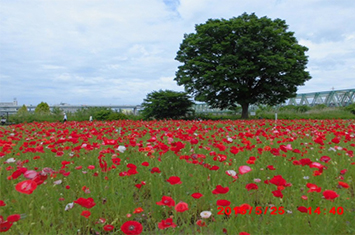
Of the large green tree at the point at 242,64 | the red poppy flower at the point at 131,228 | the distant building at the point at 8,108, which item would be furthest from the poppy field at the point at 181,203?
the distant building at the point at 8,108

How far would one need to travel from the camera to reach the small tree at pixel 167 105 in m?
20.1

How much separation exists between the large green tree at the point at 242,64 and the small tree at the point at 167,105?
1.21m

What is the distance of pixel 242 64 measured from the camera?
755 inches

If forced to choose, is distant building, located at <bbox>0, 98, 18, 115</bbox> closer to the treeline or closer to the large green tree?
the treeline

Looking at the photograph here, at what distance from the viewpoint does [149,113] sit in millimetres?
20344

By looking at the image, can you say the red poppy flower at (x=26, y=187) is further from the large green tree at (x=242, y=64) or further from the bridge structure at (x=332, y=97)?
the bridge structure at (x=332, y=97)

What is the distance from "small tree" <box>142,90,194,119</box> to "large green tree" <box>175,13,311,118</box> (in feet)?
3.95

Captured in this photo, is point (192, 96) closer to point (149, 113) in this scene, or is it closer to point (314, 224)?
point (149, 113)

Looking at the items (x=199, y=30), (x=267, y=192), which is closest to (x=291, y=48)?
(x=199, y=30)

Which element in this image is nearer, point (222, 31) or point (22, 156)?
point (22, 156)

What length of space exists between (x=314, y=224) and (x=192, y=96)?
65.7 feet

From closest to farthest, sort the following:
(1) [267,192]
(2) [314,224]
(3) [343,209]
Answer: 1. (2) [314,224]
2. (3) [343,209]
3. (1) [267,192]

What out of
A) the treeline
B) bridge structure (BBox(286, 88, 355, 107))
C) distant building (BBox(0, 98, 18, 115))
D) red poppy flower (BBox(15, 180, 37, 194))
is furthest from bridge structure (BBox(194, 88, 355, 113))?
red poppy flower (BBox(15, 180, 37, 194))

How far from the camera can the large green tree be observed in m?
19.2
